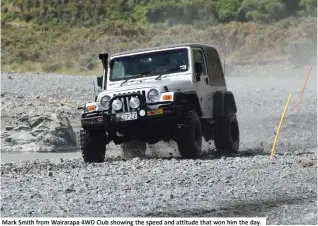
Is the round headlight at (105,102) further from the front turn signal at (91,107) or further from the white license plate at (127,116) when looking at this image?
the white license plate at (127,116)

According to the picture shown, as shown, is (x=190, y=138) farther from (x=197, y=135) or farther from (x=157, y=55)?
(x=157, y=55)

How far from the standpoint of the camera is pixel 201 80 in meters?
15.5

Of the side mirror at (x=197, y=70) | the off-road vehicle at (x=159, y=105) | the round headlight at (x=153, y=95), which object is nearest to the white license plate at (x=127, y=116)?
the off-road vehicle at (x=159, y=105)

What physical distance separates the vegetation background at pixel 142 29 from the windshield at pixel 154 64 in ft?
98.5

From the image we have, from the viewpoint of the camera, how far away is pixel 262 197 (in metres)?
10.6

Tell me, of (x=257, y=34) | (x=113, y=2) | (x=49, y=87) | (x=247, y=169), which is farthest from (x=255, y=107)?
(x=113, y=2)

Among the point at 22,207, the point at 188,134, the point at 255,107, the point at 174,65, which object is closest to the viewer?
the point at 22,207

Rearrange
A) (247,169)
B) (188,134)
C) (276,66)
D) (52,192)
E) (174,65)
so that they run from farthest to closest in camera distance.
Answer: (276,66) < (174,65) < (188,134) < (247,169) < (52,192)

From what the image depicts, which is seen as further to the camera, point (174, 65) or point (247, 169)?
point (174, 65)

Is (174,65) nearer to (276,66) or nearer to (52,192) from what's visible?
(52,192)

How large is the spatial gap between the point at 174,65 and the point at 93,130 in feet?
5.66

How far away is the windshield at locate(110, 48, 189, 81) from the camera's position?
1525 cm

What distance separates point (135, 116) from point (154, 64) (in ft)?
4.63

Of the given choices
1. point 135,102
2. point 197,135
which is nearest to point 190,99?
point 197,135
